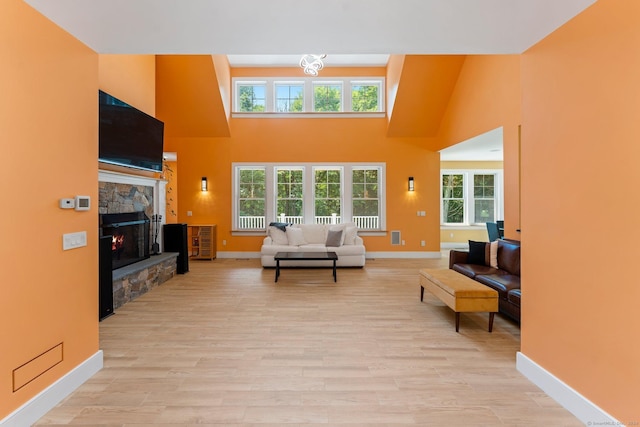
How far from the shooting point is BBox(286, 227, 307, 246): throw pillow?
7020 millimetres

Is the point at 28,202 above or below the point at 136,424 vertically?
above

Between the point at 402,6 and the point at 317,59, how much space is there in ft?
14.9

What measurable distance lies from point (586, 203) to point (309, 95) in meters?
6.96

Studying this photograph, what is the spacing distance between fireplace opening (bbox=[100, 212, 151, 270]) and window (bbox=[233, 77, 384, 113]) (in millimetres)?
3985

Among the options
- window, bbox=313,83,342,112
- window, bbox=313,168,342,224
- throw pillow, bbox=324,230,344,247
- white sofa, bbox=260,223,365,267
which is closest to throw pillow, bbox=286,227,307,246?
white sofa, bbox=260,223,365,267

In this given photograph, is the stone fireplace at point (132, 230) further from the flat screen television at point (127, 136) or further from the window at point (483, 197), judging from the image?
the window at point (483, 197)

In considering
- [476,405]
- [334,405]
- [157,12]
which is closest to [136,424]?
[334,405]

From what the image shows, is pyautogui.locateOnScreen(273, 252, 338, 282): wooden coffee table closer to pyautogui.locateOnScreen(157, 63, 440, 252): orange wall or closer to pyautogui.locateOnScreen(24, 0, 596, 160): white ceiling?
pyautogui.locateOnScreen(157, 63, 440, 252): orange wall

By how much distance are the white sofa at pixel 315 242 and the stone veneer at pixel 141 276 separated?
185 centimetres

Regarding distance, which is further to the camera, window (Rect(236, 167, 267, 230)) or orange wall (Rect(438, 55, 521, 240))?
window (Rect(236, 167, 267, 230))

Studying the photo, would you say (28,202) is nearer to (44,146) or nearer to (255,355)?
(44,146)

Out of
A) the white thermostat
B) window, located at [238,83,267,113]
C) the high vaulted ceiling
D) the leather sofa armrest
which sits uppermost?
window, located at [238,83,267,113]

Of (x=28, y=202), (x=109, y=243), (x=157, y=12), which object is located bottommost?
(x=109, y=243)

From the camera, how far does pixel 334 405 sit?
6.75 feet
